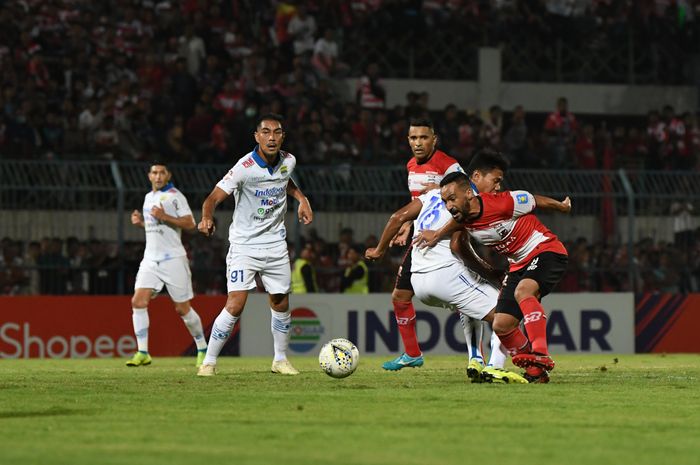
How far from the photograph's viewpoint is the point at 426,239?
1230cm

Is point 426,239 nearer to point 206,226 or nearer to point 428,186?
point 428,186

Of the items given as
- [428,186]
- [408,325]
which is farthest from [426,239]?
[408,325]

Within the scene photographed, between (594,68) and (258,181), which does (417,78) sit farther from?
(258,181)

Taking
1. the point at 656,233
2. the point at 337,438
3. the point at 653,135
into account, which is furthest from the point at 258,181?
the point at 653,135

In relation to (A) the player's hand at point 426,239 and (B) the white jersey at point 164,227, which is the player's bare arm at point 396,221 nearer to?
(A) the player's hand at point 426,239

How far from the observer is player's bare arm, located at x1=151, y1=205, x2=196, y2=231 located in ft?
52.0

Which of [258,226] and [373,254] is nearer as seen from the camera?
[373,254]

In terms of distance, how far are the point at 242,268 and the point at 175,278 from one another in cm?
342

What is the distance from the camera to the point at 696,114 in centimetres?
2864

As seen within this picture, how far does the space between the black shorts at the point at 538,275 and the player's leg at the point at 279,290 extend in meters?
2.54

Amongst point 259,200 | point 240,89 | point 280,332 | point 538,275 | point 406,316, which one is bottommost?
point 280,332

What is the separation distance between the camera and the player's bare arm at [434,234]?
11477mm

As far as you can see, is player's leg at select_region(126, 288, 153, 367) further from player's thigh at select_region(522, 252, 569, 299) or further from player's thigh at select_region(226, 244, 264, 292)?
player's thigh at select_region(522, 252, 569, 299)

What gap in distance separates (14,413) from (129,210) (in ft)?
37.2
